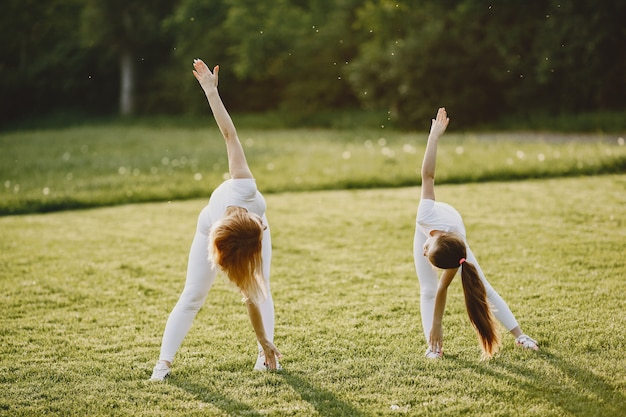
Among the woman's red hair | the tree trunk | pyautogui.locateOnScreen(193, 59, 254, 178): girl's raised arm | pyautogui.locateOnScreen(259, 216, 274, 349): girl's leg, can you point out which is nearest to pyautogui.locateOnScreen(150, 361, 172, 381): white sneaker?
pyautogui.locateOnScreen(259, 216, 274, 349): girl's leg

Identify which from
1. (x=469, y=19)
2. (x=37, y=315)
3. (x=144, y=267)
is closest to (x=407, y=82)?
(x=469, y=19)

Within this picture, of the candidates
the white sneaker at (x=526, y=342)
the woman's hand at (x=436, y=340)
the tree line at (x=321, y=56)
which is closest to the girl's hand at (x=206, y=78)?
the woman's hand at (x=436, y=340)

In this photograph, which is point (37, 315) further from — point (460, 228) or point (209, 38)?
point (209, 38)

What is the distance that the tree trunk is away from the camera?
40031mm

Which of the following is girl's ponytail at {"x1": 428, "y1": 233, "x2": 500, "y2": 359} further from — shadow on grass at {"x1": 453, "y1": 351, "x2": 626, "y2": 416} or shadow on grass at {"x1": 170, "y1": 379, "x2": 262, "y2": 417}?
shadow on grass at {"x1": 170, "y1": 379, "x2": 262, "y2": 417}

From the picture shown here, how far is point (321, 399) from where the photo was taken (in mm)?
4086

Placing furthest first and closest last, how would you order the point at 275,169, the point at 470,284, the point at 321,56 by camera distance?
the point at 321,56 → the point at 275,169 → the point at 470,284

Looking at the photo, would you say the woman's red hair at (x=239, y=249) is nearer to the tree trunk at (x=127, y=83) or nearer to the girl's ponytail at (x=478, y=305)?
the girl's ponytail at (x=478, y=305)

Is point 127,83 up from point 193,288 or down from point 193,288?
up

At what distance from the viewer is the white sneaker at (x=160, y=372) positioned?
4.44m

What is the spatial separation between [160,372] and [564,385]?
257 cm

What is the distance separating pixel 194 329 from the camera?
545 cm

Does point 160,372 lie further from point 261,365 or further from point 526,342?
point 526,342

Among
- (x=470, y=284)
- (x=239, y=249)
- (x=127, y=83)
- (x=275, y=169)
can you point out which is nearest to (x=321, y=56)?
(x=127, y=83)
